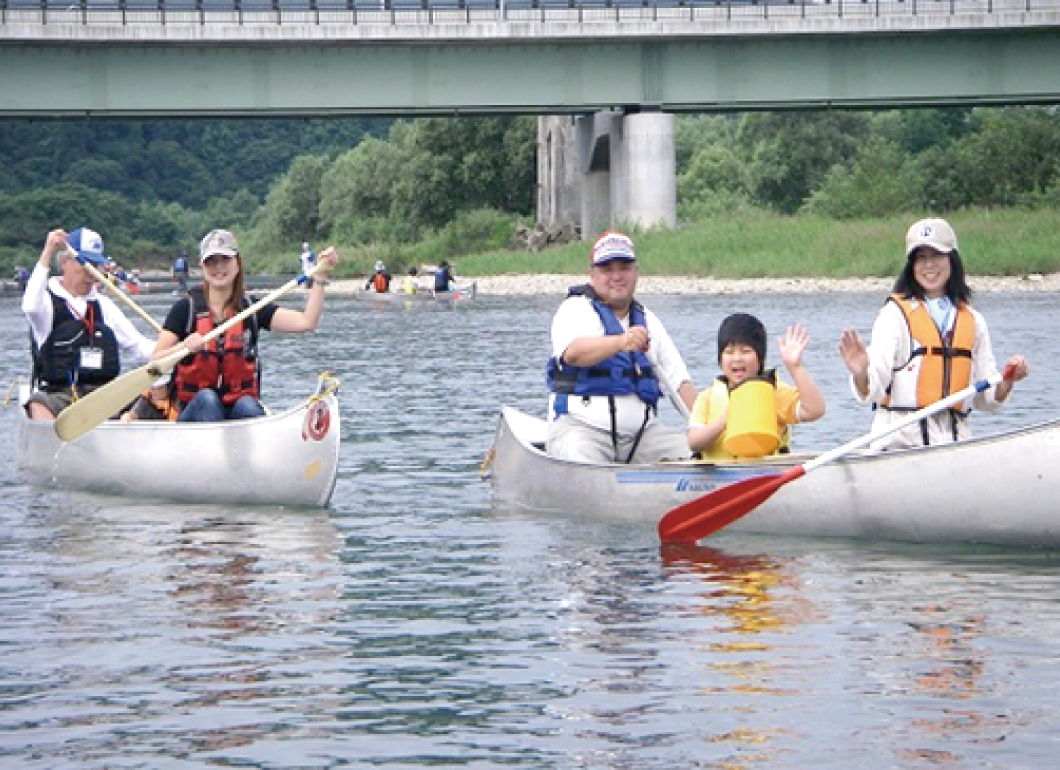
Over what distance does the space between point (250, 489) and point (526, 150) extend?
72.6 metres

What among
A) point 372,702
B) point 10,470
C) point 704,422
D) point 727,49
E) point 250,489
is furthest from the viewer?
point 727,49

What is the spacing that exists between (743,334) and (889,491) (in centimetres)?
106

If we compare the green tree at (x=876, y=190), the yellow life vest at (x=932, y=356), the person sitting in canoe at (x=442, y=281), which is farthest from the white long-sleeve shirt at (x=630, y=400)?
the green tree at (x=876, y=190)

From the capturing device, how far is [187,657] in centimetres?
802

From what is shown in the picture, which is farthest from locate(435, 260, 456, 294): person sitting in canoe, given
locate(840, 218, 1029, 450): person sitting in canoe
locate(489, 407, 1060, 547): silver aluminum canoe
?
locate(840, 218, 1029, 450): person sitting in canoe

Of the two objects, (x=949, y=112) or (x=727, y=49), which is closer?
(x=727, y=49)

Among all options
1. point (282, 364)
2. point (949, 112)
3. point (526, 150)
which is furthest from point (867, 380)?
point (949, 112)

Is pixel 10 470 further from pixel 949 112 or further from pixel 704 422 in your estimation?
pixel 949 112

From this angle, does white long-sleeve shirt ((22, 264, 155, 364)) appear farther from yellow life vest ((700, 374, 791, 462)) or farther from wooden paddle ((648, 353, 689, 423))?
A: yellow life vest ((700, 374, 791, 462))

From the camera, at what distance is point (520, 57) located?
51.4 metres

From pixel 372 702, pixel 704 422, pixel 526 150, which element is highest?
pixel 526 150

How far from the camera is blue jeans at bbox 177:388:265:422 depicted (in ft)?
41.2

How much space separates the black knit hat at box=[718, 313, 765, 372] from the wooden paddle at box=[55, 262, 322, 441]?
2702 millimetres

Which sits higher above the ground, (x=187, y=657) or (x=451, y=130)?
(x=451, y=130)
